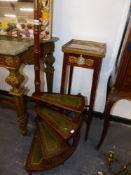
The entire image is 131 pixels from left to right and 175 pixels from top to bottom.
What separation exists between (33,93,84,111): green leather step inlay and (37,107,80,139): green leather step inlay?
114 mm

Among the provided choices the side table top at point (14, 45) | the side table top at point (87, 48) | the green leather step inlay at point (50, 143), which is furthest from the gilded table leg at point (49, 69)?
the green leather step inlay at point (50, 143)

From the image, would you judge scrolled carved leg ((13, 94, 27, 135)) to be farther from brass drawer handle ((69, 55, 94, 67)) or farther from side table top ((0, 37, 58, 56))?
brass drawer handle ((69, 55, 94, 67))

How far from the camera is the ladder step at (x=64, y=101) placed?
4.22ft

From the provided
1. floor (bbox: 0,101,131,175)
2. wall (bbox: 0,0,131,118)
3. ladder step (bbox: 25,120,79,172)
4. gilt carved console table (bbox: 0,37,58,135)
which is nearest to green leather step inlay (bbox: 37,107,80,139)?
ladder step (bbox: 25,120,79,172)

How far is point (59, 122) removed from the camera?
1.29 meters

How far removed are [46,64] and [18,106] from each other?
51 centimetres

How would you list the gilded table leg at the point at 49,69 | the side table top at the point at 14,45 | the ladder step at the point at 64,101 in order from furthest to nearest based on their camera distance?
the gilded table leg at the point at 49,69, the ladder step at the point at 64,101, the side table top at the point at 14,45

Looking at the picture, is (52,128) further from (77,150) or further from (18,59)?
(18,59)

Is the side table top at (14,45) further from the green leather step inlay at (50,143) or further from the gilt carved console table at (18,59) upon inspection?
the green leather step inlay at (50,143)

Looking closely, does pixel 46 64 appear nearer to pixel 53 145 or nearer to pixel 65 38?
pixel 65 38

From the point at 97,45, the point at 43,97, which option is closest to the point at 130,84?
the point at 97,45

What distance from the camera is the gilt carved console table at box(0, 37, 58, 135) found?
118 centimetres

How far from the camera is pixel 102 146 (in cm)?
153

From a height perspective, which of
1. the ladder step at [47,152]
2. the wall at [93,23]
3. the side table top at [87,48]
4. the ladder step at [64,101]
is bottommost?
the ladder step at [47,152]
